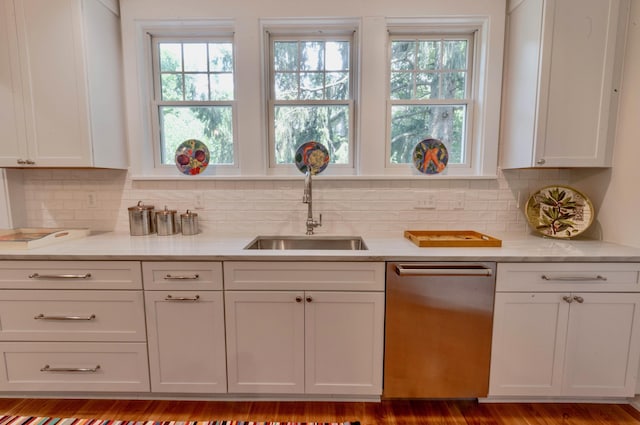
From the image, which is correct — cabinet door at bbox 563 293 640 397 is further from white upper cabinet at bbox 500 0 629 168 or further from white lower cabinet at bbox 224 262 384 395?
white lower cabinet at bbox 224 262 384 395

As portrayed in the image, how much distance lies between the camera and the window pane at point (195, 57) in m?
2.17

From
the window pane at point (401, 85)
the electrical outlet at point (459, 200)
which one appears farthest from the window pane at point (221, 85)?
the electrical outlet at point (459, 200)

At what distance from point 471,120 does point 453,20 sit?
2.27 ft

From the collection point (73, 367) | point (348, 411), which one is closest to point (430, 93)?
point (348, 411)

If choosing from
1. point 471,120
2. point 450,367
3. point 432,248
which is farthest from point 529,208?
point 450,367

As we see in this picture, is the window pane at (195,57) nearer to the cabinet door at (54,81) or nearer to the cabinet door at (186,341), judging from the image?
the cabinet door at (54,81)

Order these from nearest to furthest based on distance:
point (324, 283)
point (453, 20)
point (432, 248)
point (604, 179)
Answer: point (324, 283)
point (432, 248)
point (604, 179)
point (453, 20)

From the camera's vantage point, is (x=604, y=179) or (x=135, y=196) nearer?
(x=604, y=179)

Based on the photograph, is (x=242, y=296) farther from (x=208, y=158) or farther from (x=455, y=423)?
(x=455, y=423)

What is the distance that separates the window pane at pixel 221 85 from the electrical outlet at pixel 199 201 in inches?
29.7

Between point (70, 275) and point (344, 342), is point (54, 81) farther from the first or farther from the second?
point (344, 342)

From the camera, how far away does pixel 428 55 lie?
2.13m

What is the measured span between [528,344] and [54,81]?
3174 millimetres

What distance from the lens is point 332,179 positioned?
6.88 ft
